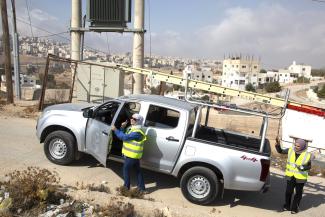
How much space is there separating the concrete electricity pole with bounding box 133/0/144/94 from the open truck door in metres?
11.3

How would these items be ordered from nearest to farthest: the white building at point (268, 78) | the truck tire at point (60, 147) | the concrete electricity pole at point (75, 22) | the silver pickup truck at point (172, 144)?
the silver pickup truck at point (172, 144) < the truck tire at point (60, 147) < the concrete electricity pole at point (75, 22) < the white building at point (268, 78)

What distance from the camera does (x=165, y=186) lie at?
A: 7723 millimetres

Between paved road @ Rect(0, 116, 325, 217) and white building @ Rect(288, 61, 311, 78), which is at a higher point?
white building @ Rect(288, 61, 311, 78)

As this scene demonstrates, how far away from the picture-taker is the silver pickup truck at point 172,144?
6641mm

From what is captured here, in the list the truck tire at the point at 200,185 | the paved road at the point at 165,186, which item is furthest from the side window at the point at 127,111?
the truck tire at the point at 200,185

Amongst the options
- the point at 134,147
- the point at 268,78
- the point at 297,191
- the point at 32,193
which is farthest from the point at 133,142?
the point at 268,78

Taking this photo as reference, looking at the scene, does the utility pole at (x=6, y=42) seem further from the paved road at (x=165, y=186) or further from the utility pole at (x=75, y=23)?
the paved road at (x=165, y=186)

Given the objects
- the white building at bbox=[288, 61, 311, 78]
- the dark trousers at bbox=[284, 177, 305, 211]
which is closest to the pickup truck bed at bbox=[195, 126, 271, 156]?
the dark trousers at bbox=[284, 177, 305, 211]

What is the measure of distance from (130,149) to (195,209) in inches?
63.7

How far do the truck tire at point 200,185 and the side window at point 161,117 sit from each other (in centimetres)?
99

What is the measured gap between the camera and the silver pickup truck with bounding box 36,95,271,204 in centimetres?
664

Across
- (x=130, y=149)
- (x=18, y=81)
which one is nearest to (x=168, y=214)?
(x=130, y=149)

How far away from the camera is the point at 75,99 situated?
17.1 meters

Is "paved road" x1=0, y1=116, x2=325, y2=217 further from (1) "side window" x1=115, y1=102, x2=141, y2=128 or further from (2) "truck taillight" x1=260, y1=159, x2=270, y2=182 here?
(1) "side window" x1=115, y1=102, x2=141, y2=128
